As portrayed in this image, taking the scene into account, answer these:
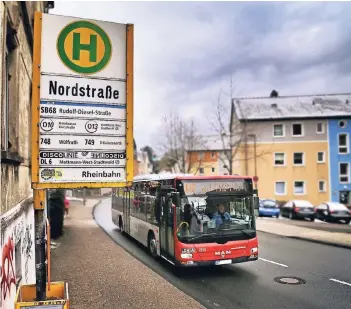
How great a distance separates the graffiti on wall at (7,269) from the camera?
4.50 meters

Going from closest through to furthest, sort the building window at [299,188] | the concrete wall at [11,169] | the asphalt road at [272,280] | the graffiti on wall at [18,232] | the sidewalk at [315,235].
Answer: the concrete wall at [11,169] → the graffiti on wall at [18,232] → the asphalt road at [272,280] → the sidewalk at [315,235] → the building window at [299,188]

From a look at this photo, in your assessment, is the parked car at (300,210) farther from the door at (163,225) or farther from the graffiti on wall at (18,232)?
the graffiti on wall at (18,232)

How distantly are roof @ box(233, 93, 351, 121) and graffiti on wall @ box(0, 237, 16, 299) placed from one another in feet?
127

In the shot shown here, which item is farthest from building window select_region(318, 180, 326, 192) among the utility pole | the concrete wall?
the utility pole

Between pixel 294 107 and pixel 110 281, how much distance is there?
135 ft

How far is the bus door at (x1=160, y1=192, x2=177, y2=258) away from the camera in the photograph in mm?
10695

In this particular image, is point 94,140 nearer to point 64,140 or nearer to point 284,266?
point 64,140

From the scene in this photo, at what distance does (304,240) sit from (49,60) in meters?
16.1

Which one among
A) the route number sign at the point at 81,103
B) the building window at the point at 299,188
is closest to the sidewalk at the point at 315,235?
the route number sign at the point at 81,103

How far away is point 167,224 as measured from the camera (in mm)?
11164

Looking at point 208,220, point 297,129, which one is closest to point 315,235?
point 208,220

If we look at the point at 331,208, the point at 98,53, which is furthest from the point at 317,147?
the point at 98,53

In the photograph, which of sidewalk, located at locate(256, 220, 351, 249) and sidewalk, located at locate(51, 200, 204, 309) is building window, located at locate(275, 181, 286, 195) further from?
sidewalk, located at locate(51, 200, 204, 309)

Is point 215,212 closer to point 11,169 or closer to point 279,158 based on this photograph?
point 11,169
